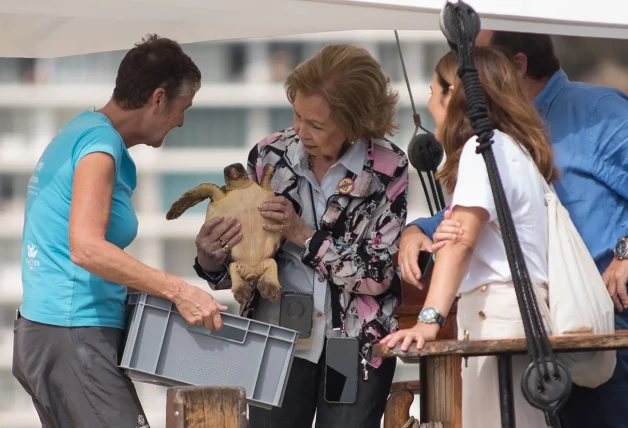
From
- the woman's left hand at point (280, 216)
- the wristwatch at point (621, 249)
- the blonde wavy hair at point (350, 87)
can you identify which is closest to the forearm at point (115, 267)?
the woman's left hand at point (280, 216)

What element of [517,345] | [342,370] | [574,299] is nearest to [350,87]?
[342,370]

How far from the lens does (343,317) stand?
116 inches

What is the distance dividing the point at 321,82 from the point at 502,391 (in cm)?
117

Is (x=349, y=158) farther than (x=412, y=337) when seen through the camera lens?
Yes

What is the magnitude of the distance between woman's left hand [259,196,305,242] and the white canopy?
0.50 m

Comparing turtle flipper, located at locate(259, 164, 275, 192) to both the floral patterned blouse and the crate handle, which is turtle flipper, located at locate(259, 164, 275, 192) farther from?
the crate handle

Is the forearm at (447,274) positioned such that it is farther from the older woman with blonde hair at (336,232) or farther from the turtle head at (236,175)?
the turtle head at (236,175)

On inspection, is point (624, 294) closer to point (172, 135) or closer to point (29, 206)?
point (29, 206)

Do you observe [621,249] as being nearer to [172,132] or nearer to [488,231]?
[488,231]

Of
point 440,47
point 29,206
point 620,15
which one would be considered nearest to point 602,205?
point 620,15

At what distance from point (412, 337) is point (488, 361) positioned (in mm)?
318

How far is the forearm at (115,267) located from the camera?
2.47 m

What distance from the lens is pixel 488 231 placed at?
2.35m

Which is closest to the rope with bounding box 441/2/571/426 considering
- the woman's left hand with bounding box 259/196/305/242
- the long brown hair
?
the long brown hair
